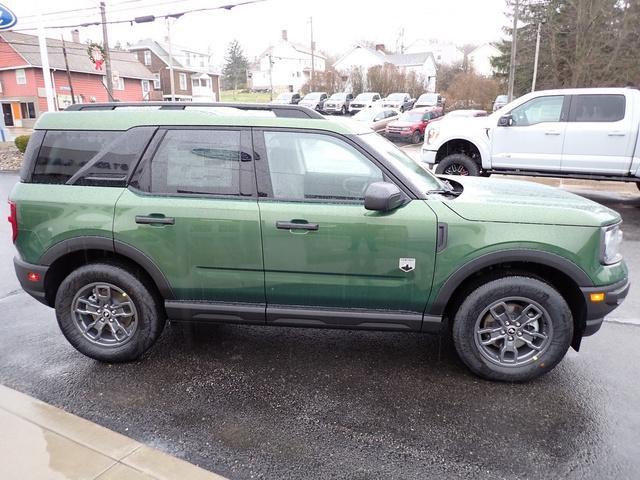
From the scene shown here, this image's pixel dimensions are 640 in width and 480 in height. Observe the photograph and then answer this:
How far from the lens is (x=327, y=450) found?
274 cm

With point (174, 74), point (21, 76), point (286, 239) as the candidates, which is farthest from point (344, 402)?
point (174, 74)

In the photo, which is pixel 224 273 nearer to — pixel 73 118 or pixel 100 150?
pixel 100 150

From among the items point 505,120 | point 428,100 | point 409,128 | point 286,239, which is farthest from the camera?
point 428,100

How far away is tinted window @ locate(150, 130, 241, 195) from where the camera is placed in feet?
11.3

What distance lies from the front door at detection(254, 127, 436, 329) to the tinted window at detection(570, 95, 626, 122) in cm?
720

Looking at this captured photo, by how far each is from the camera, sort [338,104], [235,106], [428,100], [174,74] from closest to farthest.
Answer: [235,106], [428,100], [338,104], [174,74]

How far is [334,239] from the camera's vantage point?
10.7 ft

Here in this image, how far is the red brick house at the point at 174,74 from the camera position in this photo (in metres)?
56.2

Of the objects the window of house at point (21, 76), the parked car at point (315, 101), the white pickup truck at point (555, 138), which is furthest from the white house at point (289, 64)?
the white pickup truck at point (555, 138)

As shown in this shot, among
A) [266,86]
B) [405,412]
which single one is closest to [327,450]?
[405,412]

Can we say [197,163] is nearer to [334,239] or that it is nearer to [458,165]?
[334,239]

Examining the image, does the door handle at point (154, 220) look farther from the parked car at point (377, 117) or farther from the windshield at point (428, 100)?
the windshield at point (428, 100)

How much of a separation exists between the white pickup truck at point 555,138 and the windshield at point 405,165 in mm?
6294

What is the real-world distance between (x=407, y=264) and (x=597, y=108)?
7475 mm
